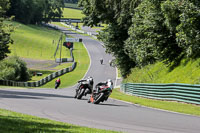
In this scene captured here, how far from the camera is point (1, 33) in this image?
5025 cm

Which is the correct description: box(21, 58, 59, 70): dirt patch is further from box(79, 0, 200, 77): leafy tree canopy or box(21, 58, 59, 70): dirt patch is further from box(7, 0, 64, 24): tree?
box(7, 0, 64, 24): tree

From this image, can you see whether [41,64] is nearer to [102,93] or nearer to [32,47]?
[32,47]

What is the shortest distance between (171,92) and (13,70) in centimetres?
3986

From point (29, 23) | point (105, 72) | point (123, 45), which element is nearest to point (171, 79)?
point (123, 45)

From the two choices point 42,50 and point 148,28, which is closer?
point 148,28

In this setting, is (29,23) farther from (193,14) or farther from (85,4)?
(193,14)

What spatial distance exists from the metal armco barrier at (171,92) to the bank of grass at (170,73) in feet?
5.23

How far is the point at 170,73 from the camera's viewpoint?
3203cm

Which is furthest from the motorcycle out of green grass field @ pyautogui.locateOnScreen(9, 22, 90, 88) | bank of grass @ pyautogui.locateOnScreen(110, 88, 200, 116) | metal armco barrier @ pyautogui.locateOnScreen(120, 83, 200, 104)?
green grass field @ pyautogui.locateOnScreen(9, 22, 90, 88)

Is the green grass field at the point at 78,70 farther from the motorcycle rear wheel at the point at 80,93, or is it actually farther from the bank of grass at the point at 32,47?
the motorcycle rear wheel at the point at 80,93

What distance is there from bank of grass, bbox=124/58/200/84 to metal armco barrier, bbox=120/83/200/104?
1593 millimetres

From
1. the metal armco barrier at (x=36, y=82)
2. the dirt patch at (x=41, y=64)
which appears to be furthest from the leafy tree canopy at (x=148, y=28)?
the dirt patch at (x=41, y=64)

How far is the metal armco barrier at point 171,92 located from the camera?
20.5 metres

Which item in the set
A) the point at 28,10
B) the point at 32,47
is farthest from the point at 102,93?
the point at 28,10
